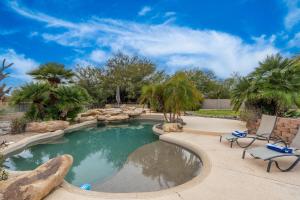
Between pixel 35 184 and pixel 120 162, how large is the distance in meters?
3.20

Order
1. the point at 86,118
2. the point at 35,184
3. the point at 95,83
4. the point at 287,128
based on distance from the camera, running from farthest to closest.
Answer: the point at 95,83
the point at 86,118
the point at 287,128
the point at 35,184

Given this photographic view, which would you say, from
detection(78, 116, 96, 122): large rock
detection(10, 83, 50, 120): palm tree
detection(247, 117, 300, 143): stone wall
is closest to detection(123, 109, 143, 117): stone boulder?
detection(78, 116, 96, 122): large rock

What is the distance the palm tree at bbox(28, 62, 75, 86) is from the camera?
1165 cm

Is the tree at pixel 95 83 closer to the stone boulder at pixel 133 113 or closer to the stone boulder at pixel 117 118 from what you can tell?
the stone boulder at pixel 133 113

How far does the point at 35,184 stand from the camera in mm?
3047

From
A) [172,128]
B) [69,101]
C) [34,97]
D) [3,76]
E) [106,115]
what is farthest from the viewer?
[106,115]

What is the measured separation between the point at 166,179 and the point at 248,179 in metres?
1.73

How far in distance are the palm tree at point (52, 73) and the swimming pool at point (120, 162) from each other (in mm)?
5000

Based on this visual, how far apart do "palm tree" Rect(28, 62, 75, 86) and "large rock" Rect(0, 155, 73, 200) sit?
9.60 m

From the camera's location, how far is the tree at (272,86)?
803 cm

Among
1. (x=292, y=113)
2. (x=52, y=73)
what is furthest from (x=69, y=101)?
(x=292, y=113)

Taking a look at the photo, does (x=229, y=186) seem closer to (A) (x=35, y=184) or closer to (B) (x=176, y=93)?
(A) (x=35, y=184)

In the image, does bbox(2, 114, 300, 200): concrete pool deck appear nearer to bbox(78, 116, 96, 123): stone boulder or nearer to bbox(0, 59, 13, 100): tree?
bbox(0, 59, 13, 100): tree

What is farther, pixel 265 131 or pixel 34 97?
pixel 34 97
